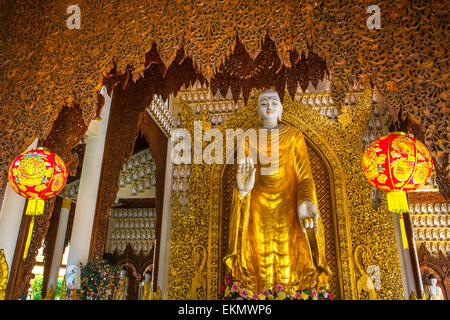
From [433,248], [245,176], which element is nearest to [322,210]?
[245,176]

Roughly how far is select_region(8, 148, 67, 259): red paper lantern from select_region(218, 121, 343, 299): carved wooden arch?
9.33 feet

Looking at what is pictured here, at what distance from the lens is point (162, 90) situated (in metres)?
4.87

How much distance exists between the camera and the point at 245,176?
453 cm

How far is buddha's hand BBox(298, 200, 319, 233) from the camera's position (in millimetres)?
4270

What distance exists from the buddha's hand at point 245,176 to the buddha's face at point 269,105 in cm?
93

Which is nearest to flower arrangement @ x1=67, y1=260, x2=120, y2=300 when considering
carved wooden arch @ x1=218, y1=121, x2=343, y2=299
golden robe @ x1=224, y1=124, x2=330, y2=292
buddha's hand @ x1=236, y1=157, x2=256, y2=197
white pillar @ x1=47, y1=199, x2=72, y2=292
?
golden robe @ x1=224, y1=124, x2=330, y2=292

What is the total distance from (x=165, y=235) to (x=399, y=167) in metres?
3.77

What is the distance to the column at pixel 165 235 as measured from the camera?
5.36m

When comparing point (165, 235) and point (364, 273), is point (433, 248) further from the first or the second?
point (165, 235)

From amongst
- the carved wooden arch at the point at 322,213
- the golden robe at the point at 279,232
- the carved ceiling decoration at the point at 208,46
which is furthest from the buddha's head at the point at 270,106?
the carved ceiling decoration at the point at 208,46
